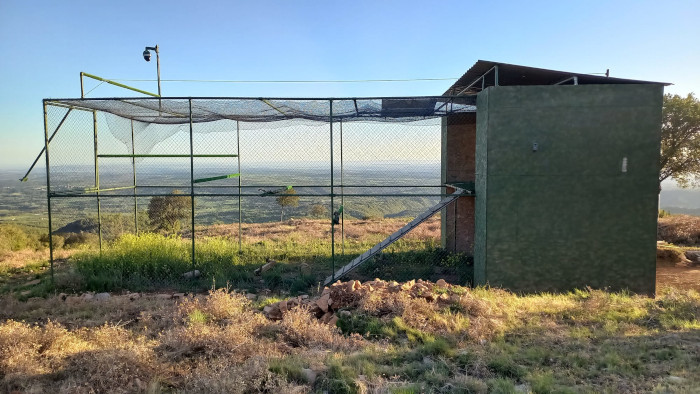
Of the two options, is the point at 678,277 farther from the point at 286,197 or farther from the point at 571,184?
the point at 286,197

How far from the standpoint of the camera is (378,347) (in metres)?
3.96

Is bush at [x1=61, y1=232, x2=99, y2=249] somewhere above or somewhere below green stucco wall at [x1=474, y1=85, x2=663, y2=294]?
below

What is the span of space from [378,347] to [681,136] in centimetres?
1550

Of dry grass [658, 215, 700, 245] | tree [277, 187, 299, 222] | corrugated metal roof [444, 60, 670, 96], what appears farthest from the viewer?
dry grass [658, 215, 700, 245]

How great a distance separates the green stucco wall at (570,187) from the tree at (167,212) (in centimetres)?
1561

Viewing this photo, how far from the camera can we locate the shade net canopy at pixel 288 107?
6844 mm

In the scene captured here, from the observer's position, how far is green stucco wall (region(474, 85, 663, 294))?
6.23 m

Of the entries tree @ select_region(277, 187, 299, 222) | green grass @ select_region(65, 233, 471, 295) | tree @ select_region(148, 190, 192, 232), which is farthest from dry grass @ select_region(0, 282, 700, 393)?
tree @ select_region(148, 190, 192, 232)

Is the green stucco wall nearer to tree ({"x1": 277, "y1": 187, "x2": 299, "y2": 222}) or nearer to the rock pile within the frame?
the rock pile

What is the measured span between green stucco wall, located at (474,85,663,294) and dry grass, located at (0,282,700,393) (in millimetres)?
888

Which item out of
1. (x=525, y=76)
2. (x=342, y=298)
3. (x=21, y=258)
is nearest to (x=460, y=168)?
(x=525, y=76)

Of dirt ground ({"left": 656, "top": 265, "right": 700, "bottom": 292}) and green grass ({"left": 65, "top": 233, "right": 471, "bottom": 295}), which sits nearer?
green grass ({"left": 65, "top": 233, "right": 471, "bottom": 295})

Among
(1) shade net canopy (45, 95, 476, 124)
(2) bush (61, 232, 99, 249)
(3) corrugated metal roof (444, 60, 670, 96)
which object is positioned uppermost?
(3) corrugated metal roof (444, 60, 670, 96)

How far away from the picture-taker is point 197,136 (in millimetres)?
8039
